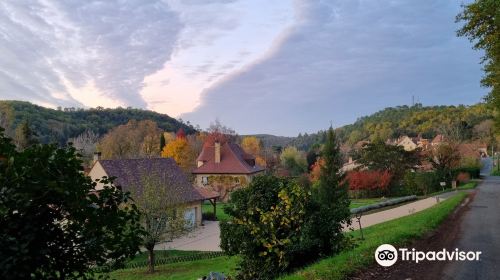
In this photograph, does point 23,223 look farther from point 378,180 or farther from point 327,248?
point 378,180

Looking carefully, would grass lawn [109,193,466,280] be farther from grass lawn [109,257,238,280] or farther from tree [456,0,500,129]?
tree [456,0,500,129]

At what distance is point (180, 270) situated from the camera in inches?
734

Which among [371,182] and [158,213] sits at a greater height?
[371,182]

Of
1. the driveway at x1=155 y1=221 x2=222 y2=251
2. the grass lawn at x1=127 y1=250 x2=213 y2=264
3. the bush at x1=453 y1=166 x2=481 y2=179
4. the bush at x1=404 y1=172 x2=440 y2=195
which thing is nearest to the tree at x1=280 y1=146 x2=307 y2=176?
the bush at x1=453 y1=166 x2=481 y2=179

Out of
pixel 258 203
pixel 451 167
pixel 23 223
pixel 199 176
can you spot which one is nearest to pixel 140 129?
pixel 199 176

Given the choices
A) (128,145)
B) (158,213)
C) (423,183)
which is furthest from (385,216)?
(128,145)

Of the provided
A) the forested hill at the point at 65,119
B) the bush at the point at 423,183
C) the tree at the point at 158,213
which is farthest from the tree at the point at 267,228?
the forested hill at the point at 65,119

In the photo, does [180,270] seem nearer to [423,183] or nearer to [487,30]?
[487,30]

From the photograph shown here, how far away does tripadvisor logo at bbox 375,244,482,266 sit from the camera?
9324 millimetres

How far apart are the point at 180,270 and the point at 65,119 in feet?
318

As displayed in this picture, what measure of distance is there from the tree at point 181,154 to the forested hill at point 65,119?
25348 mm

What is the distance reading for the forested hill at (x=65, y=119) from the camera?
3341 inches

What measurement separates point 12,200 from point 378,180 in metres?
47.4

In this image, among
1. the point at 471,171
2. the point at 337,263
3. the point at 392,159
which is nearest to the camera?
the point at 337,263
